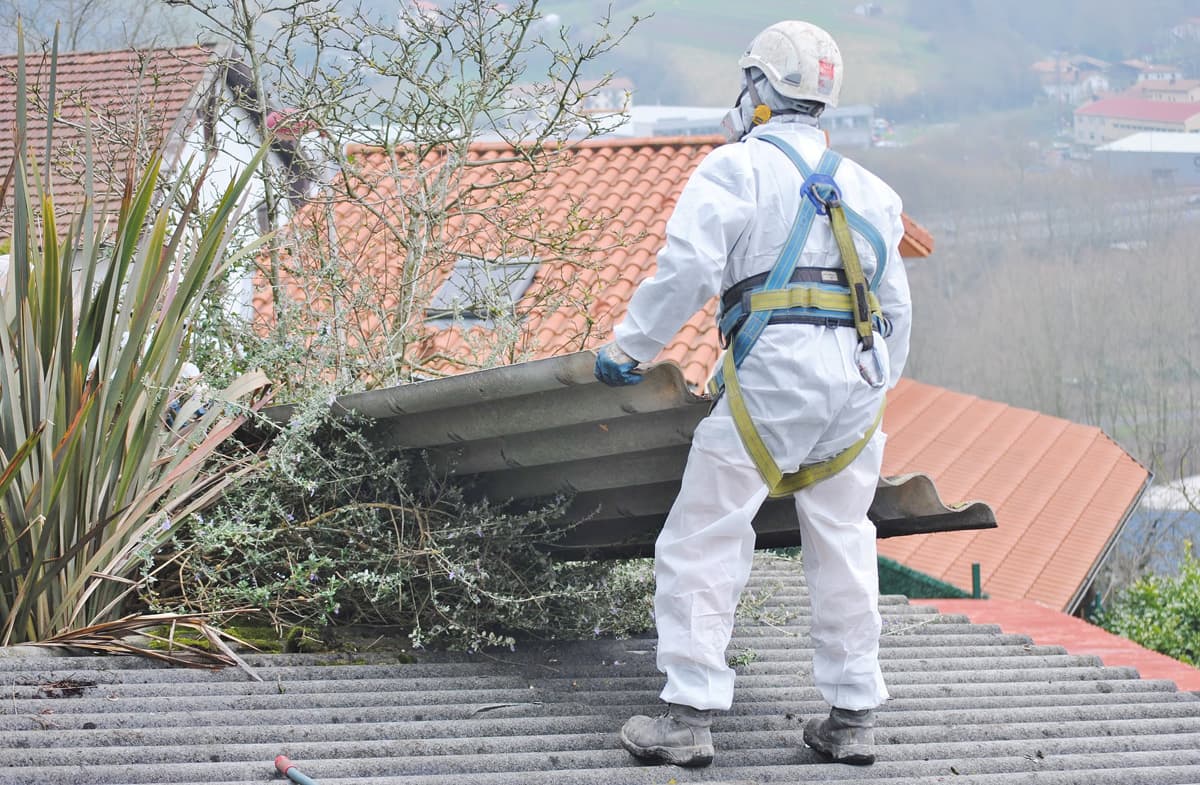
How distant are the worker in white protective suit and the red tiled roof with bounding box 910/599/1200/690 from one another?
102 inches

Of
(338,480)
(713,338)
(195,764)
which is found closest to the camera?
(195,764)

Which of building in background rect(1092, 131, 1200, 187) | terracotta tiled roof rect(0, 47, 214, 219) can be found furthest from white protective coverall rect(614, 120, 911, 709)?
building in background rect(1092, 131, 1200, 187)

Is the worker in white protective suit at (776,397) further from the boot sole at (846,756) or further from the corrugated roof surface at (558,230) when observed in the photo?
the corrugated roof surface at (558,230)

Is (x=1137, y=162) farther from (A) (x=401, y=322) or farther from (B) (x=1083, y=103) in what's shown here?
(A) (x=401, y=322)

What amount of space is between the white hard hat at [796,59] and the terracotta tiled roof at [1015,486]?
341 inches

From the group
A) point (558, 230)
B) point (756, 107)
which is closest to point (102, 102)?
point (558, 230)

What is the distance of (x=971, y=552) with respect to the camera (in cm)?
1272

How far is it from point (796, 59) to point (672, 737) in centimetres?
155

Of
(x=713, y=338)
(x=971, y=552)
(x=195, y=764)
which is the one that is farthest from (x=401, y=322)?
(x=971, y=552)

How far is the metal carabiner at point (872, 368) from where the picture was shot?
3123 millimetres

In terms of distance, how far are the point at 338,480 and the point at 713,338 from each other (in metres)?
7.54

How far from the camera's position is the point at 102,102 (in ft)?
38.8

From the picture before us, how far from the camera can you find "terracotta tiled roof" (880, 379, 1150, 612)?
39.9 ft

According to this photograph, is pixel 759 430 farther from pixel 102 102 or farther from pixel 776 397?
pixel 102 102
